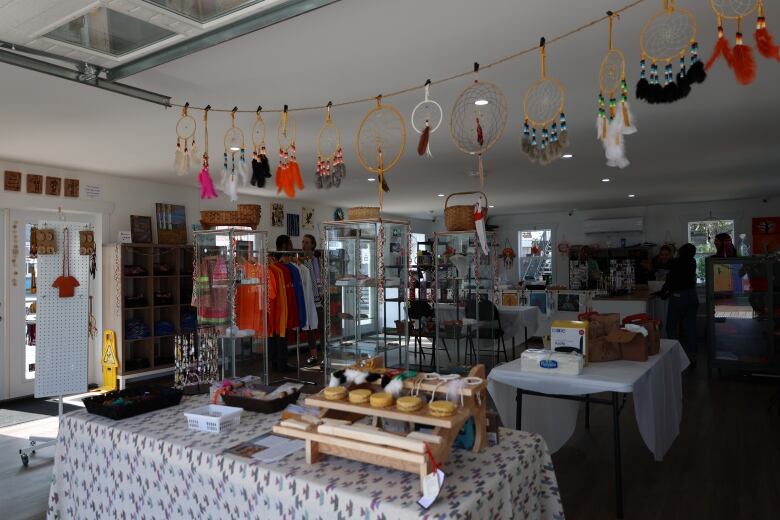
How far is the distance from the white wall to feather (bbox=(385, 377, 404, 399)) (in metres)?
11.4

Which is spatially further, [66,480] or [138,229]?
[138,229]

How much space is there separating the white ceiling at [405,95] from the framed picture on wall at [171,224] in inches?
23.3

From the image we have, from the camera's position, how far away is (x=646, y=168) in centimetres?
692

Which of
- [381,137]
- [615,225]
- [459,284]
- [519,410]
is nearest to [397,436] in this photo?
[519,410]

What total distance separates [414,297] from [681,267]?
3548 millimetres

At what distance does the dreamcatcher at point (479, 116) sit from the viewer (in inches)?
105

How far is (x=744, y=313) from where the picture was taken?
614 cm

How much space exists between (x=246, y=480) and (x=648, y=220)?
11.9 metres

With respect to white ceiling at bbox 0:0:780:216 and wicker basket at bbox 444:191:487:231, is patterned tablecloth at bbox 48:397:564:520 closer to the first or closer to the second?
white ceiling at bbox 0:0:780:216

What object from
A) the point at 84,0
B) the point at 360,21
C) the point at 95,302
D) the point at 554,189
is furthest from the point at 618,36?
the point at 95,302

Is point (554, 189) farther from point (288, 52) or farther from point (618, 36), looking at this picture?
point (288, 52)

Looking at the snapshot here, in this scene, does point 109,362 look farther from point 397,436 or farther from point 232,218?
point 397,436

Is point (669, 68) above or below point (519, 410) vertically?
above

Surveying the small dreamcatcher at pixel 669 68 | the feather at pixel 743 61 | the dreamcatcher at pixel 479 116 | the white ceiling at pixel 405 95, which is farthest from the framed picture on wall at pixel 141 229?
the feather at pixel 743 61
